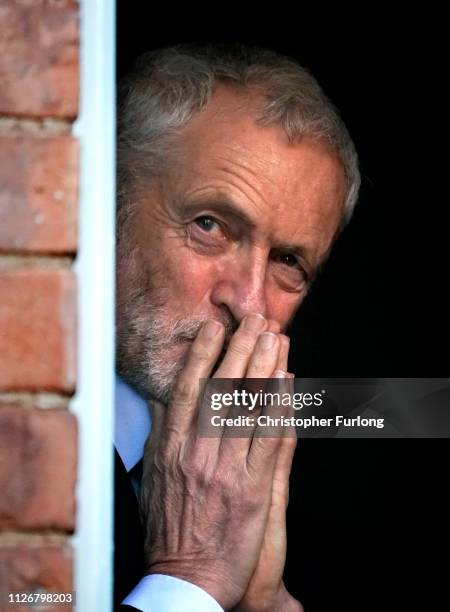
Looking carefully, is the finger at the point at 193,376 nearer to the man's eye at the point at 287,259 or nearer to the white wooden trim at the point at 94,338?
the man's eye at the point at 287,259

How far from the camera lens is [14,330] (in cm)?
73

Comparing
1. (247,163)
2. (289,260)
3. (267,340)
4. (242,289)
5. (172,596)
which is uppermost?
(247,163)

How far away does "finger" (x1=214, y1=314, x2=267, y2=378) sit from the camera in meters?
1.63

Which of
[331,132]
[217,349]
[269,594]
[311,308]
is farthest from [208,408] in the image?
[311,308]

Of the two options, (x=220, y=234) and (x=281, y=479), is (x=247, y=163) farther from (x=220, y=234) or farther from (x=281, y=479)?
(x=281, y=479)

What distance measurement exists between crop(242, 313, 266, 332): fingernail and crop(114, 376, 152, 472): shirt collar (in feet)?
0.86

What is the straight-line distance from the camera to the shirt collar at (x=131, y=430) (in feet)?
5.54

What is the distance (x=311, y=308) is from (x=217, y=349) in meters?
1.05

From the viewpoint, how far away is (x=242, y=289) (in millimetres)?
1880

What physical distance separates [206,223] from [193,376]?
1.56 ft

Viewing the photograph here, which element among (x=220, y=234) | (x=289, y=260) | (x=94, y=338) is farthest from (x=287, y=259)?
(x=94, y=338)

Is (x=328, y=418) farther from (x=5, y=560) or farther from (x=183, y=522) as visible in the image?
(x=5, y=560)

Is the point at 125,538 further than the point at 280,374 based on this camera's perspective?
No

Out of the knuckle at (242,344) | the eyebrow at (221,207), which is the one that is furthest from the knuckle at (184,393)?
the eyebrow at (221,207)
